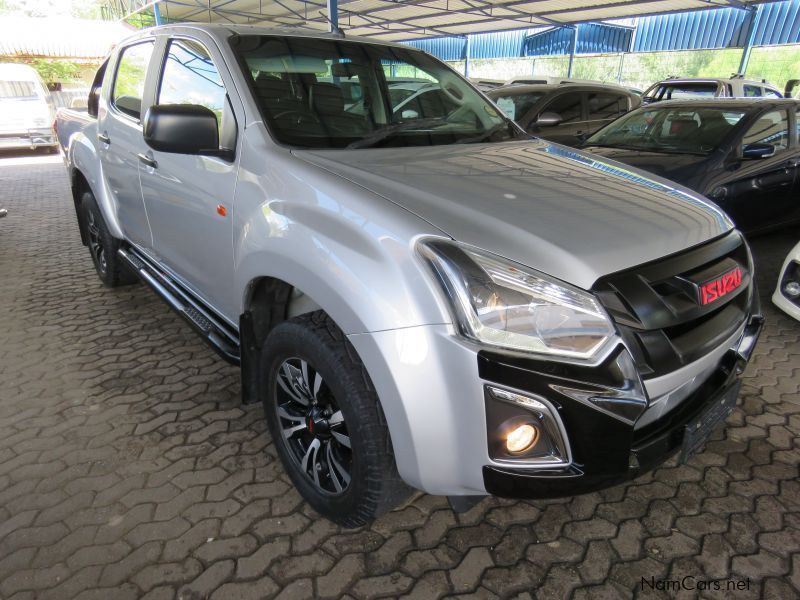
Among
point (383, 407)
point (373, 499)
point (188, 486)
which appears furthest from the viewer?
point (188, 486)

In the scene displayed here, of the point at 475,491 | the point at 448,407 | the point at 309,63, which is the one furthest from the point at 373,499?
the point at 309,63

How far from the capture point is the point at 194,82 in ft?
8.07

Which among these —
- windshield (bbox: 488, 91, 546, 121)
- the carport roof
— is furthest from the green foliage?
windshield (bbox: 488, 91, 546, 121)

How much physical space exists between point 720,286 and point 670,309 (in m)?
0.33

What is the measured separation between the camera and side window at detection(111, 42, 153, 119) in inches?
118

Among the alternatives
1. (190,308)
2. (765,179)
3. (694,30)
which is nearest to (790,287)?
(765,179)

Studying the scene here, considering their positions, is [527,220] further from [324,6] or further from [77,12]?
[77,12]

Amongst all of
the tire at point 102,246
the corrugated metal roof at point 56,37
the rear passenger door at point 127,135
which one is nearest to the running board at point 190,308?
the rear passenger door at point 127,135

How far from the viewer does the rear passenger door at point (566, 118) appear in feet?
23.3

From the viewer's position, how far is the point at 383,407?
1531mm

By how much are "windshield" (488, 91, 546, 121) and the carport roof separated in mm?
9987

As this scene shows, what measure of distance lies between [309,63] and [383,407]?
167 cm

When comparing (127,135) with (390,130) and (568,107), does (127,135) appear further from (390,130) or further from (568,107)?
(568,107)

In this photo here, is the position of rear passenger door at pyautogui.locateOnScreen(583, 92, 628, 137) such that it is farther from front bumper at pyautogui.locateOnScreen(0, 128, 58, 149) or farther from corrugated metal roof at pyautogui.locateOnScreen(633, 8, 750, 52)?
front bumper at pyautogui.locateOnScreen(0, 128, 58, 149)
